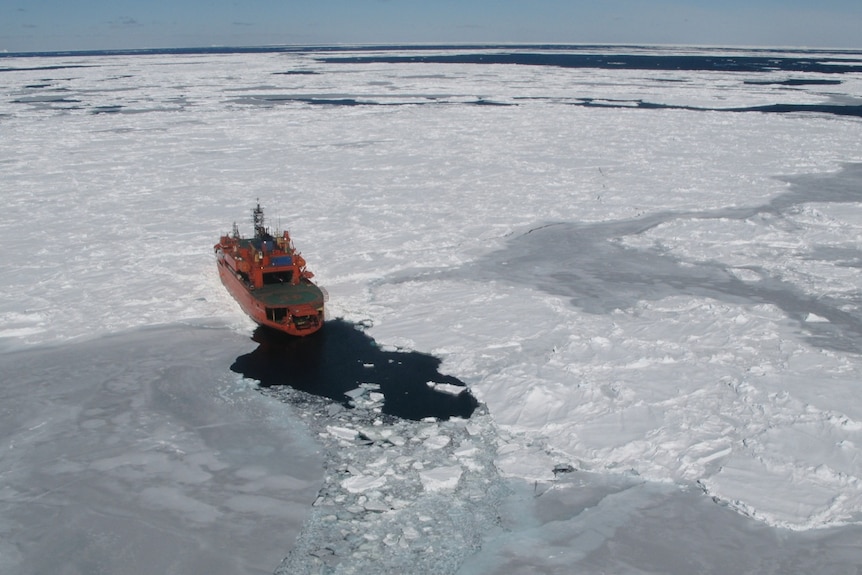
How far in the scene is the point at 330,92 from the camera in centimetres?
5016

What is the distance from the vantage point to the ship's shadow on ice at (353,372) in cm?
878

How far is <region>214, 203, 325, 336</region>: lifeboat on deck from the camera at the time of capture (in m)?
10.6

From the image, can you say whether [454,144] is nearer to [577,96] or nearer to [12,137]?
[12,137]

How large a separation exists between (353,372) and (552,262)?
584cm

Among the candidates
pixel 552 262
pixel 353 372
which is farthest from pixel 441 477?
pixel 552 262

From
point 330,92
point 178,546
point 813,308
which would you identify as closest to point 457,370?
point 178,546

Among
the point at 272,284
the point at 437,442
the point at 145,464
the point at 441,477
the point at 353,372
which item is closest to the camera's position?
the point at 441,477

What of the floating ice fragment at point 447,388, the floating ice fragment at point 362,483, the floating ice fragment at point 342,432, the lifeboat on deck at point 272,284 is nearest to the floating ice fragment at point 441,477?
Result: the floating ice fragment at point 362,483

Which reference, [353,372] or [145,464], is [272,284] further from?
[145,464]

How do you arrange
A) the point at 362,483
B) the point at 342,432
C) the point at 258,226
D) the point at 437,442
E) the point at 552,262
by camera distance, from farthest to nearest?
the point at 552,262, the point at 258,226, the point at 342,432, the point at 437,442, the point at 362,483

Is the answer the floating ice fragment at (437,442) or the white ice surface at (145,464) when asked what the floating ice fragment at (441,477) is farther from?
the white ice surface at (145,464)

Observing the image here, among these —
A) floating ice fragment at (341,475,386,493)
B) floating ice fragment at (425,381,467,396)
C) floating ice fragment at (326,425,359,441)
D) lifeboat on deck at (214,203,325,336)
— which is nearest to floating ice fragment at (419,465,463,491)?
floating ice fragment at (341,475,386,493)

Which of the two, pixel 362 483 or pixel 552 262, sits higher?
pixel 552 262

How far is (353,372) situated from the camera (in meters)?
9.68
